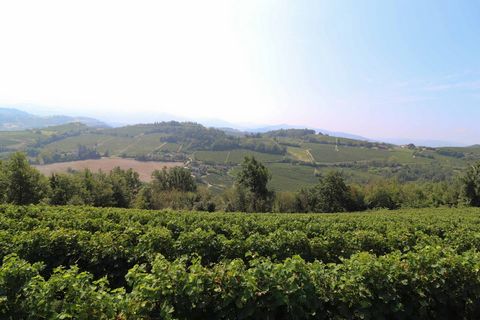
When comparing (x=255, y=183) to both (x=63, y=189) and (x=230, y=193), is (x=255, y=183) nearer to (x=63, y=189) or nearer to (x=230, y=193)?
(x=230, y=193)

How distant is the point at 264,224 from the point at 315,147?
189m

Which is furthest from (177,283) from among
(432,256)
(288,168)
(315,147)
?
(315,147)

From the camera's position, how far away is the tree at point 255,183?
5281 cm

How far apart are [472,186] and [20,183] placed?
254 feet

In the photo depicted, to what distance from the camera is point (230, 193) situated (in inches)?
2392

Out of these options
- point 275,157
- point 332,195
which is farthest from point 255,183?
point 275,157

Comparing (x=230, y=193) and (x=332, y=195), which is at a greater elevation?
(x=332, y=195)

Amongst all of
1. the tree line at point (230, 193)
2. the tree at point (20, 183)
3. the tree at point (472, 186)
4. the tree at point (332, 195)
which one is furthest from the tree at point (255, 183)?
the tree at point (472, 186)

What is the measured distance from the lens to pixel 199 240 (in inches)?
477

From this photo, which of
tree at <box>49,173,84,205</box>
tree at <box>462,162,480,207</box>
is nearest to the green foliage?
tree at <box>49,173,84,205</box>

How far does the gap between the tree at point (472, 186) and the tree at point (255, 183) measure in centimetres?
3907

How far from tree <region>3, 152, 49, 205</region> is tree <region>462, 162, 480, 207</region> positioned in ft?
246

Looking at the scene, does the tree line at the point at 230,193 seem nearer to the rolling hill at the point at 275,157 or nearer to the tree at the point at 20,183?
the tree at the point at 20,183

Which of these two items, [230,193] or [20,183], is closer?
[20,183]
